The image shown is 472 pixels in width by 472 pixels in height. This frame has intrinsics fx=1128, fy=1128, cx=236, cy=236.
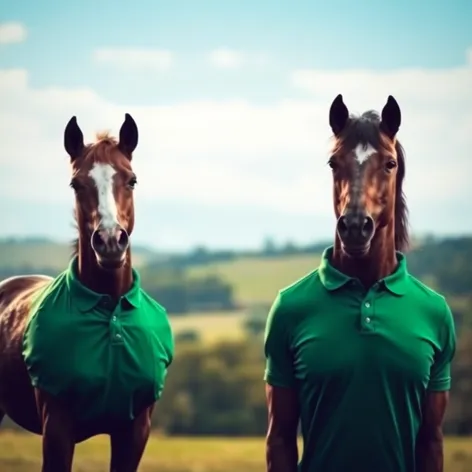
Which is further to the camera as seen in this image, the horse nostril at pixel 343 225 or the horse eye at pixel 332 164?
the horse eye at pixel 332 164

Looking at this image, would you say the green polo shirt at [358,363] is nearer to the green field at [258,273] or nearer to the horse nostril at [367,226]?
the horse nostril at [367,226]

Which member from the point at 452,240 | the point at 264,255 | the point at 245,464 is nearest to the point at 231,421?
the point at 245,464

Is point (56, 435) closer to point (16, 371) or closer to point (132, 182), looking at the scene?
point (16, 371)

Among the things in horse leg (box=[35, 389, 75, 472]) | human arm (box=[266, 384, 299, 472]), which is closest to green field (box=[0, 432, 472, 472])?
horse leg (box=[35, 389, 75, 472])

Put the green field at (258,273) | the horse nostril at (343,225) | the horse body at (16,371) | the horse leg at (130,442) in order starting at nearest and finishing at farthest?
the horse nostril at (343,225) → the horse leg at (130,442) → the horse body at (16,371) → the green field at (258,273)

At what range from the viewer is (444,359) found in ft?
16.2

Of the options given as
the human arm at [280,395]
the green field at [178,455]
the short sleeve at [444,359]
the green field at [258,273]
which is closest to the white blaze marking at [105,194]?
the human arm at [280,395]

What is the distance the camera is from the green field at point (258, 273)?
44.6 meters

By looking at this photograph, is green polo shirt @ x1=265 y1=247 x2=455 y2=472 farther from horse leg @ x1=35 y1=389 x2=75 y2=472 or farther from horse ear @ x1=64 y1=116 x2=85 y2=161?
horse ear @ x1=64 y1=116 x2=85 y2=161

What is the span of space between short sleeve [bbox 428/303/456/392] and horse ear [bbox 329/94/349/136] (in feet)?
3.00

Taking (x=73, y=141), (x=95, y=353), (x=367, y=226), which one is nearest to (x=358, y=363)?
(x=367, y=226)

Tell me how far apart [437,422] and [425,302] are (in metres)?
0.52

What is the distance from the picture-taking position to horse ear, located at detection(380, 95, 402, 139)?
485 centimetres

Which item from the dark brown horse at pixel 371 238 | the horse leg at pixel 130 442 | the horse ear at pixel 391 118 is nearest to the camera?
the dark brown horse at pixel 371 238
